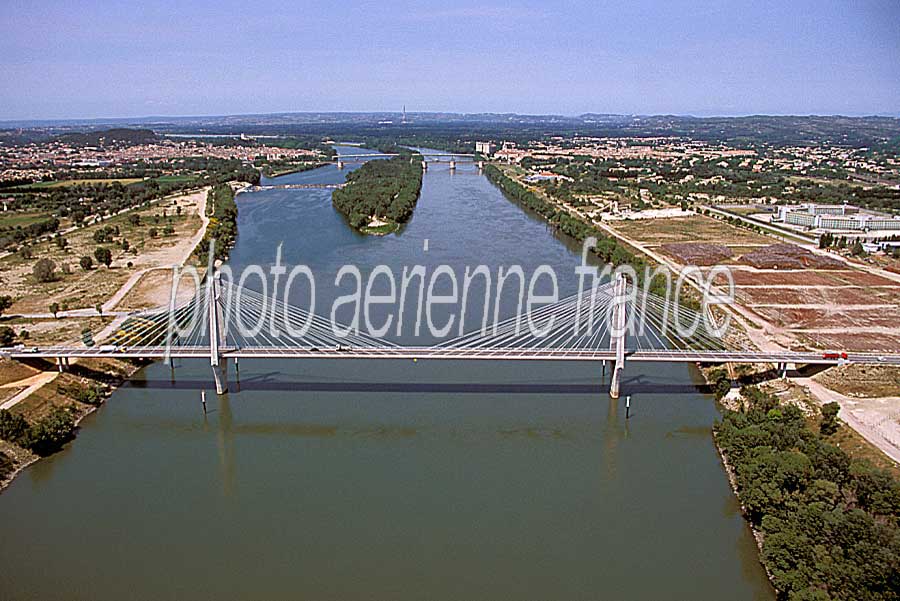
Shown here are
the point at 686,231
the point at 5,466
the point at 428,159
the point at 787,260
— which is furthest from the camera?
the point at 428,159

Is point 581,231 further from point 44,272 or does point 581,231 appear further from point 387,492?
point 387,492

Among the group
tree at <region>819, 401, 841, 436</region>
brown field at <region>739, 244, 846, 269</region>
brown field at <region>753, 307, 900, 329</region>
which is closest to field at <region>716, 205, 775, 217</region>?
brown field at <region>739, 244, 846, 269</region>

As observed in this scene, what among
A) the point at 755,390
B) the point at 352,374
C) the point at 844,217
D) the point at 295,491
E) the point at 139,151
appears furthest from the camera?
the point at 139,151

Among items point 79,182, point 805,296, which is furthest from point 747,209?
point 79,182

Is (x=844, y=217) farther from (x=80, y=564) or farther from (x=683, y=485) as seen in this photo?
(x=80, y=564)

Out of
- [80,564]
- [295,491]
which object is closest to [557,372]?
[295,491]

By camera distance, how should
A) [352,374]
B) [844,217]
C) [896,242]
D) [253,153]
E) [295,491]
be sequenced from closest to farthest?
[295,491], [352,374], [896,242], [844,217], [253,153]
